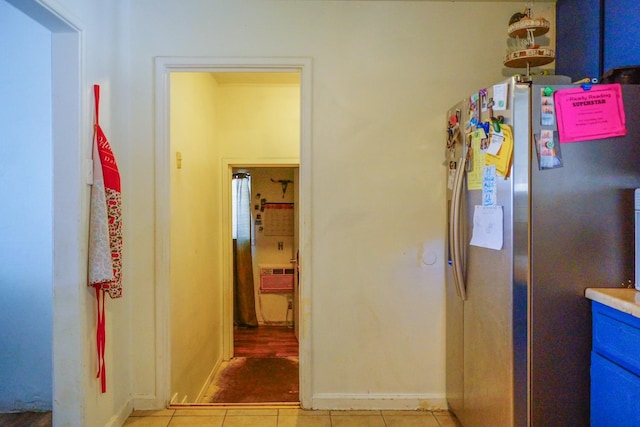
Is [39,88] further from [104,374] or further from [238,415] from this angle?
[238,415]

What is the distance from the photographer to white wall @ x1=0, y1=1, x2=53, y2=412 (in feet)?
7.79

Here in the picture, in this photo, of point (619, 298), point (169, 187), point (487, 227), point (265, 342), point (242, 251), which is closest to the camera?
point (619, 298)

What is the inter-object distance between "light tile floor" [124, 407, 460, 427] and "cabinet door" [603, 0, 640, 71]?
2.01 meters

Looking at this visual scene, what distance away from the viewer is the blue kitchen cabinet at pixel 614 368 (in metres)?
1.40

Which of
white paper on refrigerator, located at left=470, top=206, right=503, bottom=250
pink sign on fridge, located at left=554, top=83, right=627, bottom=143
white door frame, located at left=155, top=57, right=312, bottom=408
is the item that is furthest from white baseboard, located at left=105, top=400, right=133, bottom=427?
pink sign on fridge, located at left=554, top=83, right=627, bottom=143

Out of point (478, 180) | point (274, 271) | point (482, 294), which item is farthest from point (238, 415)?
point (274, 271)

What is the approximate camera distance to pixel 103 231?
1.91 meters

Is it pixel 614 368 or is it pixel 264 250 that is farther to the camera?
pixel 264 250

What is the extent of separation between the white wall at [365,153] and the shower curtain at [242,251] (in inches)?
130

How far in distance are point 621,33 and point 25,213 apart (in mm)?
3249

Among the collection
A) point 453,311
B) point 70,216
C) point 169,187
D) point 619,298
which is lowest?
point 453,311

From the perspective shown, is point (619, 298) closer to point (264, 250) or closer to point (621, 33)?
point (621, 33)

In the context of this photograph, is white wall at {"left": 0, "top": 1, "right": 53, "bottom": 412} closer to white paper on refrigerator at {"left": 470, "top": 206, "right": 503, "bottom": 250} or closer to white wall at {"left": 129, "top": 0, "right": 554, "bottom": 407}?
white wall at {"left": 129, "top": 0, "right": 554, "bottom": 407}

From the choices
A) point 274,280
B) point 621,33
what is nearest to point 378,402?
point 621,33
